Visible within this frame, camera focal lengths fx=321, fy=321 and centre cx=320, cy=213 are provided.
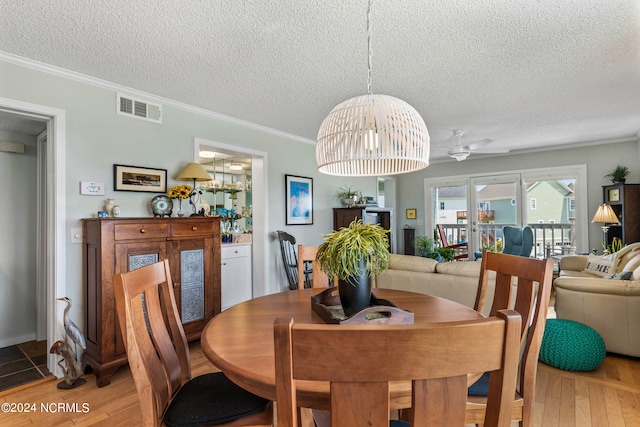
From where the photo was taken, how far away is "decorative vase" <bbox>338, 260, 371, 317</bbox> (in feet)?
4.67

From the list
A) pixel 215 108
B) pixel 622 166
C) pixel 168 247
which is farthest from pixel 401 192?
pixel 168 247

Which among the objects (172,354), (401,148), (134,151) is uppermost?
(134,151)

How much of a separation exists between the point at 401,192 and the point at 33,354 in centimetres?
683

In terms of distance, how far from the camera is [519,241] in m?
5.41

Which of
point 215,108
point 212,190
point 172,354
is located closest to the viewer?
point 172,354

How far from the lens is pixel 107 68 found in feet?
8.30

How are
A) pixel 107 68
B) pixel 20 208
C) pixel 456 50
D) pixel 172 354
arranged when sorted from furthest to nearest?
pixel 20 208 → pixel 107 68 → pixel 456 50 → pixel 172 354

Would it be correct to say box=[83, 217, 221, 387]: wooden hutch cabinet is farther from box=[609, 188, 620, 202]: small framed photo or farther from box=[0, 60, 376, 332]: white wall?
box=[609, 188, 620, 202]: small framed photo

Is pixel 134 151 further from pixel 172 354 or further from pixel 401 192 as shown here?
pixel 401 192

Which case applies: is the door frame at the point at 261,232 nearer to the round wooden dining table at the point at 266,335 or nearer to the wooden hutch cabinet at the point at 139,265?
the wooden hutch cabinet at the point at 139,265

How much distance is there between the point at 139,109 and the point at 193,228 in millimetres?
1248

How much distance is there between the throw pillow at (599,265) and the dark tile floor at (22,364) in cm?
580

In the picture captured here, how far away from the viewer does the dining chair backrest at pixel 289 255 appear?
13.8 ft

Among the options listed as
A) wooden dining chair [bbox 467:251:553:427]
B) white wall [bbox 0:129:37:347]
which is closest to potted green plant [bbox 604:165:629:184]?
wooden dining chair [bbox 467:251:553:427]
